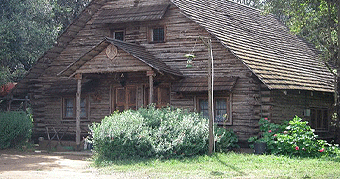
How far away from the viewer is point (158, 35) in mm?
24328

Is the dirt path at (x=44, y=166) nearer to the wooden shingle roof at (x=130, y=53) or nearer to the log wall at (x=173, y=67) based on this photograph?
the wooden shingle roof at (x=130, y=53)

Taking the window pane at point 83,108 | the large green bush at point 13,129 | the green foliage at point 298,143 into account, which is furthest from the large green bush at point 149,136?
the window pane at point 83,108

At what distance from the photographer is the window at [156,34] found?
953 inches

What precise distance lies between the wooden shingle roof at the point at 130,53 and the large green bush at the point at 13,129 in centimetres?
321

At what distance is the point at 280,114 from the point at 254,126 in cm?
191

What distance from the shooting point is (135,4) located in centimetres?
2536

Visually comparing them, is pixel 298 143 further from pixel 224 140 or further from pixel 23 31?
pixel 23 31

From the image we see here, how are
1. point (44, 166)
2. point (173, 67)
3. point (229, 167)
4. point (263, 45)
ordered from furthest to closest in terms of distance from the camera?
point (263, 45) → point (173, 67) → point (44, 166) → point (229, 167)

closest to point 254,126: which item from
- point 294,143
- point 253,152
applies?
point 253,152

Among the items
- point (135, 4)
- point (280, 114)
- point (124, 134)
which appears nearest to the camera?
point (124, 134)

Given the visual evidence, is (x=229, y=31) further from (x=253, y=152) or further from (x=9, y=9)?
(x=9, y=9)

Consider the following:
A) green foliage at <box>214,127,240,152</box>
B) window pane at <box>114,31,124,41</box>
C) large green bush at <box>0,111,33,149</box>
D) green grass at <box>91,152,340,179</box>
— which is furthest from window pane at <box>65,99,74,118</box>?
green grass at <box>91,152,340,179</box>

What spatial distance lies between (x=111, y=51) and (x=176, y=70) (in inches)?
120

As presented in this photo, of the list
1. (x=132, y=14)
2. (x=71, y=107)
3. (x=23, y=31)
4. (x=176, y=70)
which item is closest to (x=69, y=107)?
(x=71, y=107)
